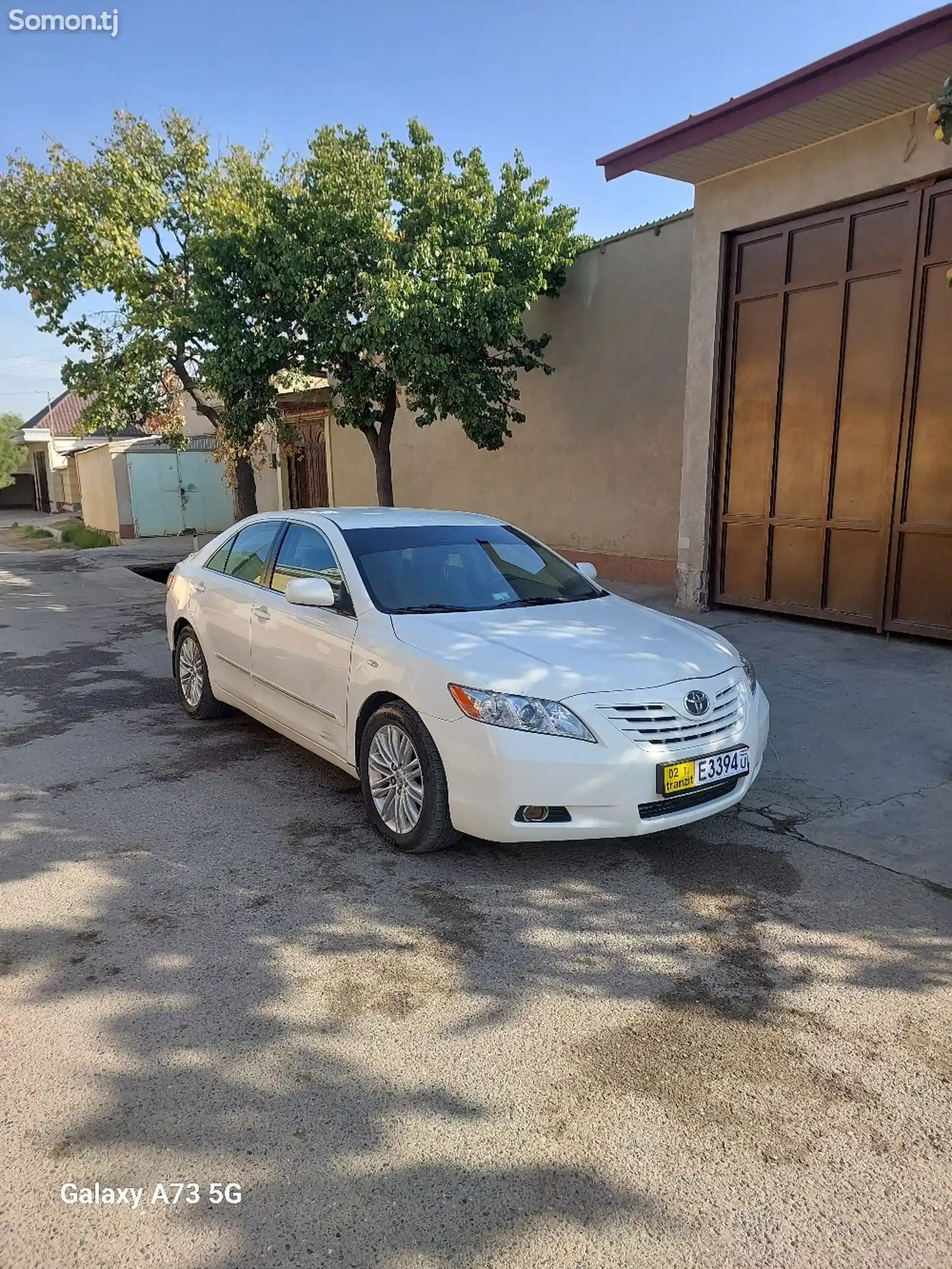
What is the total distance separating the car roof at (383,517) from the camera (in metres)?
5.17

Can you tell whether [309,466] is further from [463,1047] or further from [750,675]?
[463,1047]

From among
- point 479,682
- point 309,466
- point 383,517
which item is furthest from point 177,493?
Answer: point 479,682

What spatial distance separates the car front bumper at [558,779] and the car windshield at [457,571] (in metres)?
1.03

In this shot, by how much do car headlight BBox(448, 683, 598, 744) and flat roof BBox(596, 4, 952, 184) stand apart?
589 centimetres

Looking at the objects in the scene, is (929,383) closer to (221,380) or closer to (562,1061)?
(562,1061)

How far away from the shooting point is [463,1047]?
277 cm

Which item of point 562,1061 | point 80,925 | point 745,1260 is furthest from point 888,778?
point 80,925

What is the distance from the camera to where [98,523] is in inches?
987

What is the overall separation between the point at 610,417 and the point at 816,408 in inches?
157

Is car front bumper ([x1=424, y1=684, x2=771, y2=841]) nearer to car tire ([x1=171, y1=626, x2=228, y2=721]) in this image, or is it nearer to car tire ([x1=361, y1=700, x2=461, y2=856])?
car tire ([x1=361, y1=700, x2=461, y2=856])

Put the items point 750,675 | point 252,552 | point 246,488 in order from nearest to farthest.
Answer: point 750,675 → point 252,552 → point 246,488

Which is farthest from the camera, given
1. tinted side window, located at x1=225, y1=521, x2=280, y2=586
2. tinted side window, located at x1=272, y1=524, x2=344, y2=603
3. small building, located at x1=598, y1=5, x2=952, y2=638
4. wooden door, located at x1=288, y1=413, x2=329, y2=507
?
wooden door, located at x1=288, y1=413, x2=329, y2=507

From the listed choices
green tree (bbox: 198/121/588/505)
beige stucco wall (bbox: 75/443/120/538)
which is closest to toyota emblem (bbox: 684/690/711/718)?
green tree (bbox: 198/121/588/505)

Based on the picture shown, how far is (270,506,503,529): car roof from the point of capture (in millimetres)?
5168
